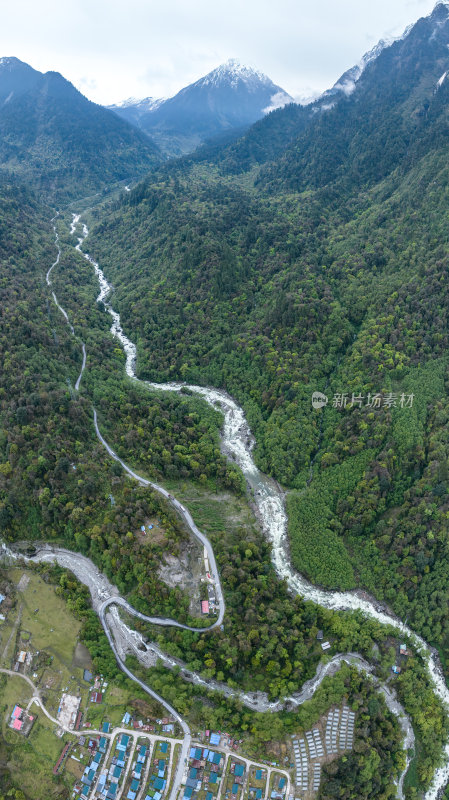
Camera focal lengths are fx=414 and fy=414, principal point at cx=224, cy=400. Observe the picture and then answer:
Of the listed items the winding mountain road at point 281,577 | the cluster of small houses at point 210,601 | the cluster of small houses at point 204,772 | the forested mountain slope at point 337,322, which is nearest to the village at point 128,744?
the cluster of small houses at point 204,772

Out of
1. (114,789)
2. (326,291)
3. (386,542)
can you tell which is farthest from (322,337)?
(114,789)

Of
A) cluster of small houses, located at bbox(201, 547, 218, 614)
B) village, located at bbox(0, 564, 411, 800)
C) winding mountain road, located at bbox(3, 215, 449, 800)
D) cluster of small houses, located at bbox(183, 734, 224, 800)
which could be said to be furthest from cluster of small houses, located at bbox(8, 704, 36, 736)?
cluster of small houses, located at bbox(201, 547, 218, 614)

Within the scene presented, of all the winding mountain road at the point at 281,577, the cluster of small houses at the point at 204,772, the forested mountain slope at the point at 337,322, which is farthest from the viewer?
the forested mountain slope at the point at 337,322

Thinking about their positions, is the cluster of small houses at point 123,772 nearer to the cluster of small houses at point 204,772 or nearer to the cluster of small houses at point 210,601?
the cluster of small houses at point 204,772

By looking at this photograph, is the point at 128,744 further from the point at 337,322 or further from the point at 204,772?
the point at 337,322

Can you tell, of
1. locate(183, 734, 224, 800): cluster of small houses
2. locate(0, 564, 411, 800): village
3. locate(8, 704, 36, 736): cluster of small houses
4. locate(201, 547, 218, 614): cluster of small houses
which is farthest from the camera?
locate(201, 547, 218, 614): cluster of small houses

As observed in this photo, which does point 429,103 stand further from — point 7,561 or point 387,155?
point 7,561

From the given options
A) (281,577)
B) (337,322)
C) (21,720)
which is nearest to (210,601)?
(281,577)

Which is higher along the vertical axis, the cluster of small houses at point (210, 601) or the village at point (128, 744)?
the cluster of small houses at point (210, 601)

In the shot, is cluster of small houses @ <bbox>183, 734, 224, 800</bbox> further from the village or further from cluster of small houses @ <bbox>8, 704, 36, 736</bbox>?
cluster of small houses @ <bbox>8, 704, 36, 736</bbox>
